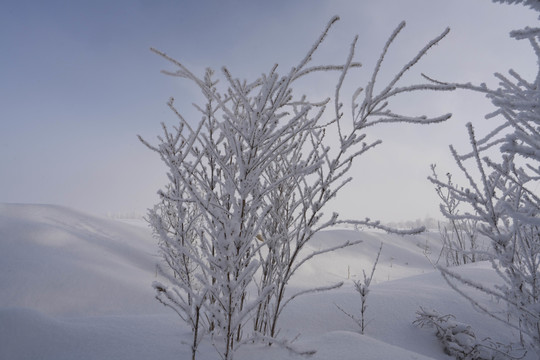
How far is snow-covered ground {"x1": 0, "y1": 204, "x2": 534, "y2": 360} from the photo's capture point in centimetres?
197

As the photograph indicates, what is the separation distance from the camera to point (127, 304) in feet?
19.1

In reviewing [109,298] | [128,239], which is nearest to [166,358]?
[109,298]

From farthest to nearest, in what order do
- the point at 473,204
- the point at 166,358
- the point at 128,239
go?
the point at 128,239
the point at 166,358
the point at 473,204

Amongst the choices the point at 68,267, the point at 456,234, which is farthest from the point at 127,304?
the point at 456,234

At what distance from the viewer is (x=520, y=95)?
1.17 metres

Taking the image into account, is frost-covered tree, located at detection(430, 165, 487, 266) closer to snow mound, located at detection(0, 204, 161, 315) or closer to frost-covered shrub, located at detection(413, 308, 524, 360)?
frost-covered shrub, located at detection(413, 308, 524, 360)

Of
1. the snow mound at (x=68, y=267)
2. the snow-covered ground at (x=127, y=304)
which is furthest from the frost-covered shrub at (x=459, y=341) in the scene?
the snow mound at (x=68, y=267)

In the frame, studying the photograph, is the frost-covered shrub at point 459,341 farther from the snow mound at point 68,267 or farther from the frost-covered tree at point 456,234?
the snow mound at point 68,267

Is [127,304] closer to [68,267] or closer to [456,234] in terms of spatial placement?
[68,267]

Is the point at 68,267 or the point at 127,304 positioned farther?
the point at 68,267

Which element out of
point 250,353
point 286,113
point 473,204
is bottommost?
point 250,353

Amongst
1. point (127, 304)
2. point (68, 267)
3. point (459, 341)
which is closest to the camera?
point (459, 341)

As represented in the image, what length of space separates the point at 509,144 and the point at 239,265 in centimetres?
112

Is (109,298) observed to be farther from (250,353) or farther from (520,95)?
(520,95)
